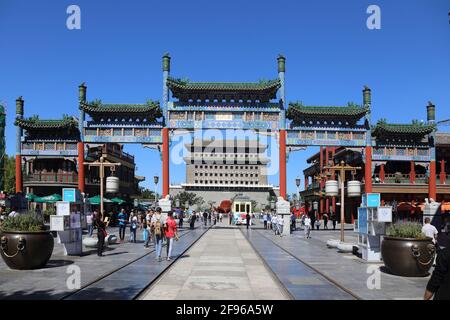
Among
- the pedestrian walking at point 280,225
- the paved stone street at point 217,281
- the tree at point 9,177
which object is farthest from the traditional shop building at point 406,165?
the tree at point 9,177

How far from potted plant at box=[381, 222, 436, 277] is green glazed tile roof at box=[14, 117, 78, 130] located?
32.0m

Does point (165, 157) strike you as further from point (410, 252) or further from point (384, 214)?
point (410, 252)

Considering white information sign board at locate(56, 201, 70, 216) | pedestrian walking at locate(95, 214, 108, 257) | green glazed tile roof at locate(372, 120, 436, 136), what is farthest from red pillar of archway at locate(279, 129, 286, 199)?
white information sign board at locate(56, 201, 70, 216)

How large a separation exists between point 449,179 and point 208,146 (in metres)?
92.8

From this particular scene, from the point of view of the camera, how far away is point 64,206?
18547 mm

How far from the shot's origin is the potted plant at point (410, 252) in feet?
43.4

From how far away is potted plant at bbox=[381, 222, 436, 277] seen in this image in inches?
521

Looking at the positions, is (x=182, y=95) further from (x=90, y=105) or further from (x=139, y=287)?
(x=139, y=287)

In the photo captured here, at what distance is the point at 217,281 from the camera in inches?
500

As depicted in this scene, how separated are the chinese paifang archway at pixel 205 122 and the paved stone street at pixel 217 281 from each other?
21711 millimetres

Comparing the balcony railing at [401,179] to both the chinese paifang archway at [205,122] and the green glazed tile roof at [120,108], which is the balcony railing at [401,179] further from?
the green glazed tile roof at [120,108]

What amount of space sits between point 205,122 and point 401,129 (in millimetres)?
16848

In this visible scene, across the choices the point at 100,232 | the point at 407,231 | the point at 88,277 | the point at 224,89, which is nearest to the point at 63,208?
the point at 100,232
